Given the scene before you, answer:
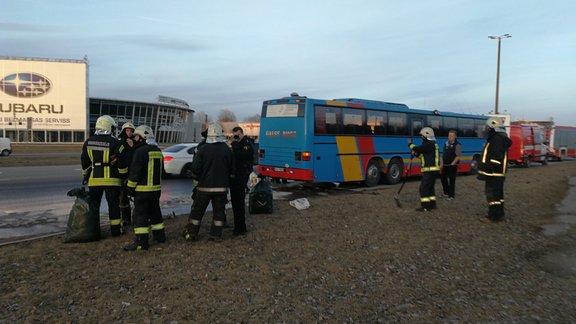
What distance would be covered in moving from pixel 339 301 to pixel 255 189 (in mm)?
4692

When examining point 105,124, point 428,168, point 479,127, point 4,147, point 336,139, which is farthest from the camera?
point 4,147

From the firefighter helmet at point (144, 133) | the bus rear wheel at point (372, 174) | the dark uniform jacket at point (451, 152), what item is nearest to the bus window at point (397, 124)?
Answer: the bus rear wheel at point (372, 174)

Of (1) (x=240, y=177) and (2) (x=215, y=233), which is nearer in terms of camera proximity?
(2) (x=215, y=233)

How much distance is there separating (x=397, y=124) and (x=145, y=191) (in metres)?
11.6

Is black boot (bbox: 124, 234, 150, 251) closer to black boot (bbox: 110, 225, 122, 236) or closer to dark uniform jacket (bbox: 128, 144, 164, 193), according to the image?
dark uniform jacket (bbox: 128, 144, 164, 193)

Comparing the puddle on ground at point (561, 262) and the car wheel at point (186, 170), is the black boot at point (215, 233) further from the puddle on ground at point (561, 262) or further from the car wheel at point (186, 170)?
the car wheel at point (186, 170)

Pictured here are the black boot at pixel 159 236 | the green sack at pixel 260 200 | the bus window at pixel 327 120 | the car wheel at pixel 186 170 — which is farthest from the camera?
the car wheel at pixel 186 170

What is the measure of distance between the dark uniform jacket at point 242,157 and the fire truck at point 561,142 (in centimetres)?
3492

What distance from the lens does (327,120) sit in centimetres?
1305

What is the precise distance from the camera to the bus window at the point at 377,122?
14.5m

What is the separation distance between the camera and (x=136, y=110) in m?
70.2

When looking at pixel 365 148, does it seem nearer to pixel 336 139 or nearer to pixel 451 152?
pixel 336 139

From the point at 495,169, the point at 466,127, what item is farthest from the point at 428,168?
the point at 466,127

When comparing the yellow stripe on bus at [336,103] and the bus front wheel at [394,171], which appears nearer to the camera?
the yellow stripe on bus at [336,103]
